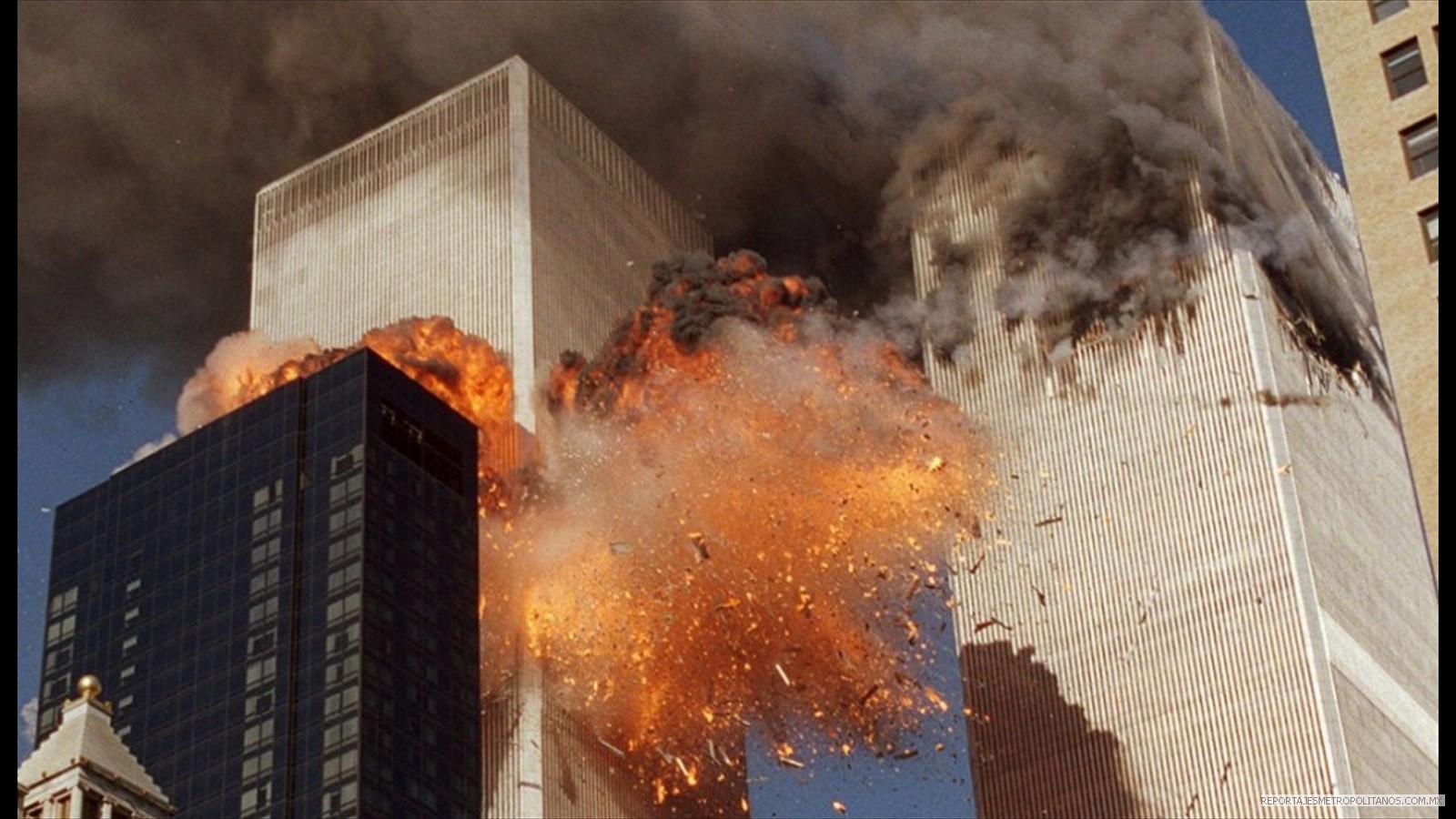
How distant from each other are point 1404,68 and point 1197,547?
96060mm

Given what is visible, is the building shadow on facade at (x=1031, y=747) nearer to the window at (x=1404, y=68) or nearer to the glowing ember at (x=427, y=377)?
the glowing ember at (x=427, y=377)

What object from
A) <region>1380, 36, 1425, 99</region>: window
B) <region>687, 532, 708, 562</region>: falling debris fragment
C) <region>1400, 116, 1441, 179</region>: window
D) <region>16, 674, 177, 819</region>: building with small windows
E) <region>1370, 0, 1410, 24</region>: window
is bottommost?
<region>16, 674, 177, 819</region>: building with small windows

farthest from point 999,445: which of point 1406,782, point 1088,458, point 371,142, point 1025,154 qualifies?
point 371,142

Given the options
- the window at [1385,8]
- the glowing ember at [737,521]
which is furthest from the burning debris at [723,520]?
the window at [1385,8]

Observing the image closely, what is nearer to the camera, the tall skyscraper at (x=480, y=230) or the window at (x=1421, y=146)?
the window at (x=1421, y=146)

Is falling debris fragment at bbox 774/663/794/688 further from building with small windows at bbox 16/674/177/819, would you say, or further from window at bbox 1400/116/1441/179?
window at bbox 1400/116/1441/179

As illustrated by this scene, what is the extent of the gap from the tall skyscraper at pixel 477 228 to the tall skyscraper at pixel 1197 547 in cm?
1959

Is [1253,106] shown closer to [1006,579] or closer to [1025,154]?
[1025,154]

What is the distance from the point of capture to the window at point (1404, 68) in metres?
54.9

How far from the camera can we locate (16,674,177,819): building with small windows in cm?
6819

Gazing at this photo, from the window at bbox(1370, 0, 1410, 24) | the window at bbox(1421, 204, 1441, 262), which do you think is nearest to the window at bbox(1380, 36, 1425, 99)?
the window at bbox(1370, 0, 1410, 24)

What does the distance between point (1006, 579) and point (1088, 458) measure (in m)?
7.86

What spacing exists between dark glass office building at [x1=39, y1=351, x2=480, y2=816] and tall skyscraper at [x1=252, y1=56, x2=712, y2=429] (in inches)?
492

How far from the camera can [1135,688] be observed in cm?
14600
